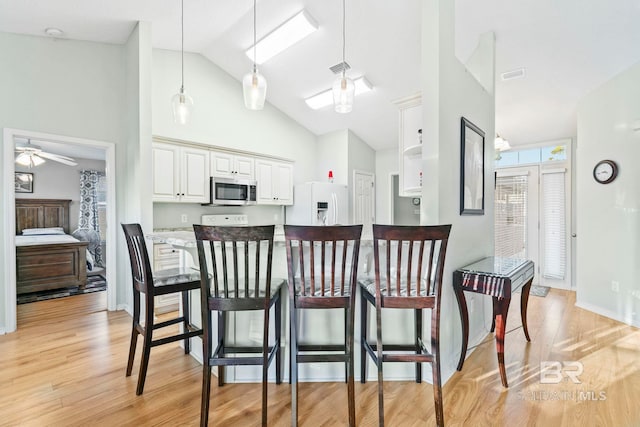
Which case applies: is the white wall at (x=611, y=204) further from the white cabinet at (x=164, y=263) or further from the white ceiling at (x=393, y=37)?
the white cabinet at (x=164, y=263)

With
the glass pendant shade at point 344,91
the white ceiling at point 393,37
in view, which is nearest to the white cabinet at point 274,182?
the white ceiling at point 393,37

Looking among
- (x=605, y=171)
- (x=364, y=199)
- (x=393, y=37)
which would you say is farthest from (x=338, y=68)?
(x=605, y=171)

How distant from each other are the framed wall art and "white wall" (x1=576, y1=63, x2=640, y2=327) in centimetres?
171

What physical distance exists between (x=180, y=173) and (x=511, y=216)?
514 centimetres

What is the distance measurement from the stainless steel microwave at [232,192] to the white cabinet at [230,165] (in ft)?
0.39

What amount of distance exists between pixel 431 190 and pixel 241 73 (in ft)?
11.7

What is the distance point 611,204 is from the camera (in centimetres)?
327

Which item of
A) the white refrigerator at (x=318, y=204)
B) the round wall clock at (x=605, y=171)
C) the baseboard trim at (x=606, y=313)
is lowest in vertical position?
the baseboard trim at (x=606, y=313)

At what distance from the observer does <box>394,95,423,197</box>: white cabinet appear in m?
2.60

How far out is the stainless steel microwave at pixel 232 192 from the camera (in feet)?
13.1

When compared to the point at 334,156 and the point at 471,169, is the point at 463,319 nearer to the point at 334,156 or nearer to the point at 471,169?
the point at 471,169

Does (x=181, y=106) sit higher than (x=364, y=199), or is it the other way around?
(x=181, y=106)

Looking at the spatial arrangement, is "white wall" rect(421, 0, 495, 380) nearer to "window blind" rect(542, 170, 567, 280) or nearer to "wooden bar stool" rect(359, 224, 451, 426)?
"wooden bar stool" rect(359, 224, 451, 426)

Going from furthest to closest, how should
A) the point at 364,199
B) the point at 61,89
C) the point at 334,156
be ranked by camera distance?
1. the point at 364,199
2. the point at 334,156
3. the point at 61,89
